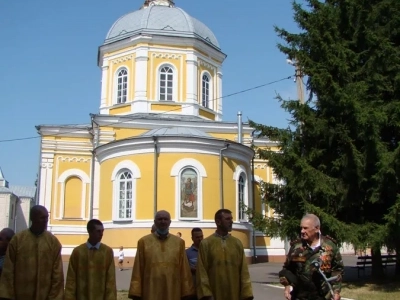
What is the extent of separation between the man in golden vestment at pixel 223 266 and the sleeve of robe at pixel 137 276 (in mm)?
677

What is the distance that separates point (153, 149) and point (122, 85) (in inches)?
267

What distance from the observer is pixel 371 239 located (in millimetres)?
12141

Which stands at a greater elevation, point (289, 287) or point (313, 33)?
point (313, 33)

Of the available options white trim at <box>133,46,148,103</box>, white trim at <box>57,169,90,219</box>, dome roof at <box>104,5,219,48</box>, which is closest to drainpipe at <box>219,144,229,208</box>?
white trim at <box>133,46,148,103</box>

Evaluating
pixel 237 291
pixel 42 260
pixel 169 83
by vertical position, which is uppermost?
pixel 169 83

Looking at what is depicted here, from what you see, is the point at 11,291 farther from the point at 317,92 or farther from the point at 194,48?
the point at 194,48

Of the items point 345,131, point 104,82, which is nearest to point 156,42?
point 104,82

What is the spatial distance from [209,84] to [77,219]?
34.3 feet

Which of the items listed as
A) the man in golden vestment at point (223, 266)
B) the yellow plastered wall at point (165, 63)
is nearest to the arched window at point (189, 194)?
the yellow plastered wall at point (165, 63)

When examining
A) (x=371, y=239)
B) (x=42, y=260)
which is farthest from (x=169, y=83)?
(x=42, y=260)

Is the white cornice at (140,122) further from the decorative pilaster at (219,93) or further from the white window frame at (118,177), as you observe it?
the white window frame at (118,177)

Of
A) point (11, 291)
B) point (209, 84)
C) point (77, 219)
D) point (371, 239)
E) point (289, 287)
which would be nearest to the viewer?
point (289, 287)

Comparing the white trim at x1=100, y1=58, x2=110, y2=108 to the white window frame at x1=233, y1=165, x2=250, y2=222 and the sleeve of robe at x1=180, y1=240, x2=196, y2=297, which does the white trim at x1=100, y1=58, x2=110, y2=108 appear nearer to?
the white window frame at x1=233, y1=165, x2=250, y2=222

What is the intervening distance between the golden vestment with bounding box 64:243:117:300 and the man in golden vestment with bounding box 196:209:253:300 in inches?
45.3
